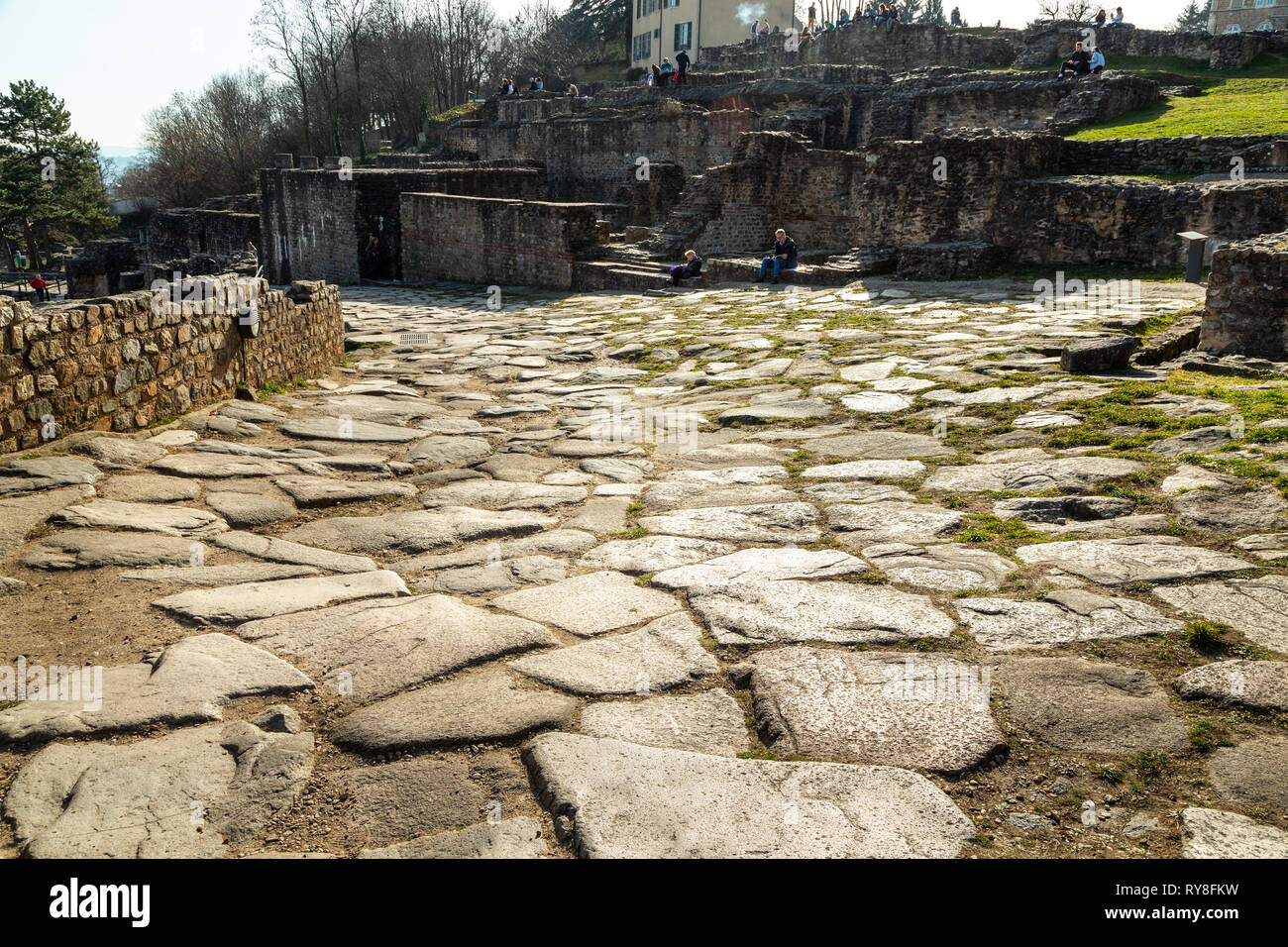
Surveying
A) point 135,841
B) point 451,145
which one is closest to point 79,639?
point 135,841

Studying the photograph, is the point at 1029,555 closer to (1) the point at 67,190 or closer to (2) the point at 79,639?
(2) the point at 79,639

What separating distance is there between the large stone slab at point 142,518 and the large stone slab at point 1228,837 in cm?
381

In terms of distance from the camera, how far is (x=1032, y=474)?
467 centimetres

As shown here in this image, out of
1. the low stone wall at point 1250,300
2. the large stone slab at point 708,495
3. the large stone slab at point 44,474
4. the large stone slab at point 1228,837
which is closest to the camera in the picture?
the large stone slab at point 1228,837

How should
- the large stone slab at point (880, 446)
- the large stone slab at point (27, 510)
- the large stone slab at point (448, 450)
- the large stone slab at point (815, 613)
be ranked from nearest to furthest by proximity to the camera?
the large stone slab at point (815, 613)
the large stone slab at point (27, 510)
the large stone slab at point (880, 446)
the large stone slab at point (448, 450)

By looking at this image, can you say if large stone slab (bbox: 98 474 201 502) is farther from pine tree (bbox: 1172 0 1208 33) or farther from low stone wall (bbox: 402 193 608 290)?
pine tree (bbox: 1172 0 1208 33)

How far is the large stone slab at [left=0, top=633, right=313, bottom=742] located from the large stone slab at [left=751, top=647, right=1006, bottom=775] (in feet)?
4.71

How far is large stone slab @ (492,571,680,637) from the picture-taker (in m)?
3.35

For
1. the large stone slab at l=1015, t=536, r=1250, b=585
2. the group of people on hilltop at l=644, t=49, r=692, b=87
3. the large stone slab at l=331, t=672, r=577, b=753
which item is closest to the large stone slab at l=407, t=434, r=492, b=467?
the large stone slab at l=331, t=672, r=577, b=753

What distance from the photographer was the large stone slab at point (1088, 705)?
95.9 inches

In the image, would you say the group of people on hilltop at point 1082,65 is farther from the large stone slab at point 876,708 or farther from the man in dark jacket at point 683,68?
the large stone slab at point 876,708

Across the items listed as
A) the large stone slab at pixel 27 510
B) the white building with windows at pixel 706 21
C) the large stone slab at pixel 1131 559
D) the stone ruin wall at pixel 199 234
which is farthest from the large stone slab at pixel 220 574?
the white building with windows at pixel 706 21

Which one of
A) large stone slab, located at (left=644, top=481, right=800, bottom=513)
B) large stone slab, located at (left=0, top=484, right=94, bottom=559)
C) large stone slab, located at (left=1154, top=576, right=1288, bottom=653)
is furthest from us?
large stone slab, located at (left=644, top=481, right=800, bottom=513)

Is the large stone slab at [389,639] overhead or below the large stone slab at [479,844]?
overhead
